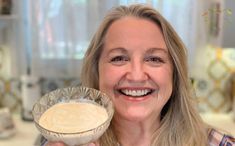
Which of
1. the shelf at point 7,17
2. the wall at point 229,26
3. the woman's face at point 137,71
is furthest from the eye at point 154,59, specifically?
the shelf at point 7,17

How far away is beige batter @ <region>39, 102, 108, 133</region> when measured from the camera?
0.94 metres

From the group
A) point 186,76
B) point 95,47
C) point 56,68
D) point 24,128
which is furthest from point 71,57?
point 186,76

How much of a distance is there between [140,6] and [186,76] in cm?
30

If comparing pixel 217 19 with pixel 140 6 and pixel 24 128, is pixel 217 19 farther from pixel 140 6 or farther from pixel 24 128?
pixel 24 128

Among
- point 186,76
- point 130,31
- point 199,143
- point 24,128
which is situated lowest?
point 24,128

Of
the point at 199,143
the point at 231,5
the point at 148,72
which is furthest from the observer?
the point at 231,5

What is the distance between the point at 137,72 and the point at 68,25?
104 cm

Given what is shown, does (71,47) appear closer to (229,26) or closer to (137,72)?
(229,26)

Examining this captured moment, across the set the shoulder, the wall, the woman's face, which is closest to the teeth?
the woman's face

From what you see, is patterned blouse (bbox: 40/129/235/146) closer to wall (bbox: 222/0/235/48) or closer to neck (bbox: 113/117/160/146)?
neck (bbox: 113/117/160/146)

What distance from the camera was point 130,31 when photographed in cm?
123

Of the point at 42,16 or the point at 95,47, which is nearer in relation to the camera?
the point at 95,47

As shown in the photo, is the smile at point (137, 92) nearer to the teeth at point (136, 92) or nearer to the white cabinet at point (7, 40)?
the teeth at point (136, 92)

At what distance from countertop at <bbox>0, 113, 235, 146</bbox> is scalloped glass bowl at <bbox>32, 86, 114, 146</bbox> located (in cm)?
89
